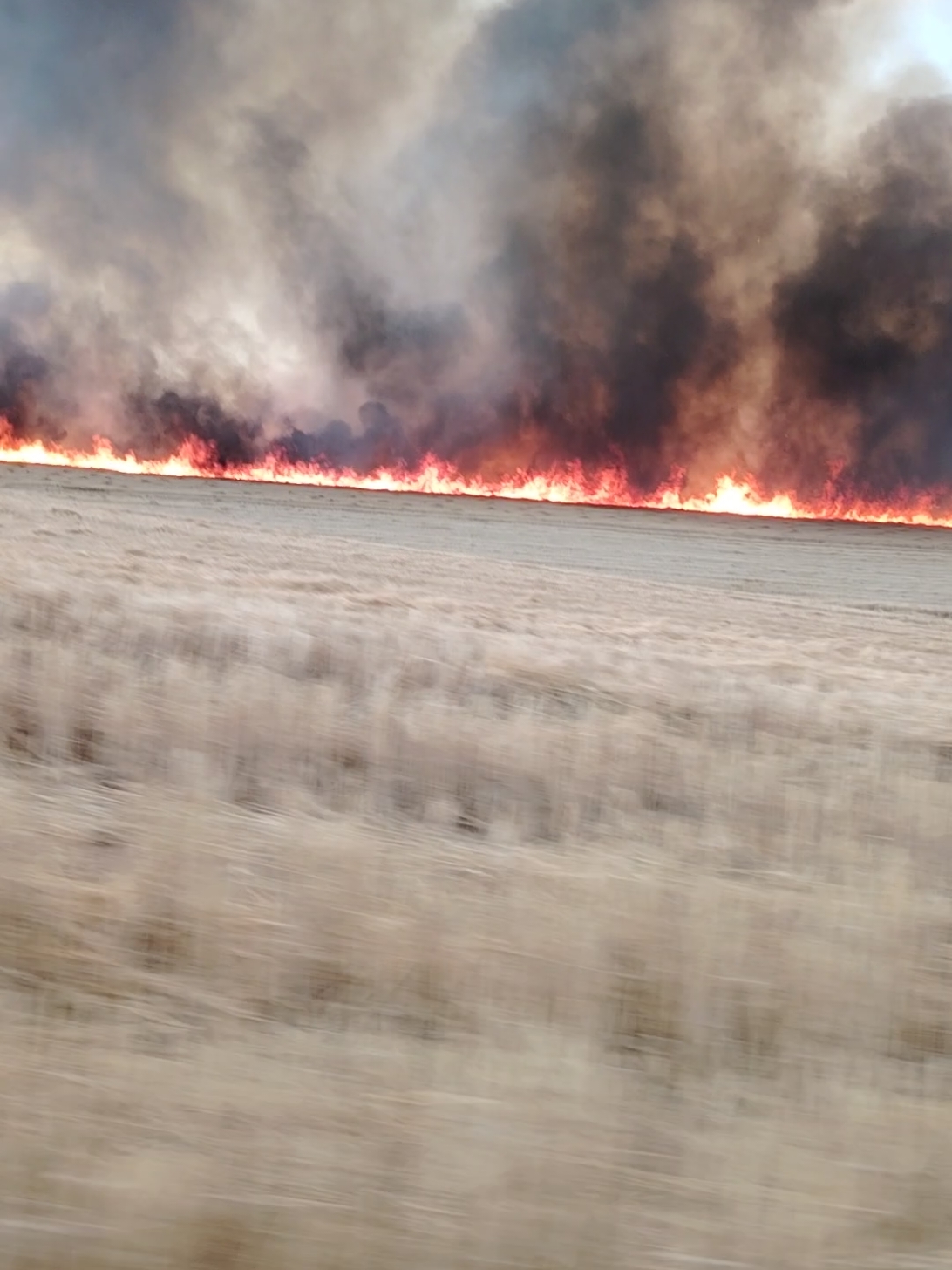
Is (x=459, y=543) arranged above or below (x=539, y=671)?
above

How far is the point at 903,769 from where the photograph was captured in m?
5.35

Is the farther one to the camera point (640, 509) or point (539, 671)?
point (640, 509)

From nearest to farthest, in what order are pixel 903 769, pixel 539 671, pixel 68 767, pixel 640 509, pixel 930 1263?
pixel 930 1263 < pixel 68 767 < pixel 903 769 < pixel 539 671 < pixel 640 509

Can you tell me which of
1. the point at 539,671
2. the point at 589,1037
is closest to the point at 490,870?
the point at 589,1037

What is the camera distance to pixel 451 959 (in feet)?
8.91

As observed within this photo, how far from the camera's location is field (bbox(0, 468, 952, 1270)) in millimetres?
1810

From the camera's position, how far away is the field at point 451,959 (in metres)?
1.81

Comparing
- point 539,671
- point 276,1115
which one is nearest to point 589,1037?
point 276,1115

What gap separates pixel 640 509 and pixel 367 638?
182 ft

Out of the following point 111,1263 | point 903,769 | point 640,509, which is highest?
point 640,509

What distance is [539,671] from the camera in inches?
265

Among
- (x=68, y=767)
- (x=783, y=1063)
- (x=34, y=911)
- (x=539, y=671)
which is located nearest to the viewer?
(x=783, y=1063)

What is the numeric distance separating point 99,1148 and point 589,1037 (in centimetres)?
110

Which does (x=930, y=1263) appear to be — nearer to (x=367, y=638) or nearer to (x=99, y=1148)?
(x=99, y=1148)
